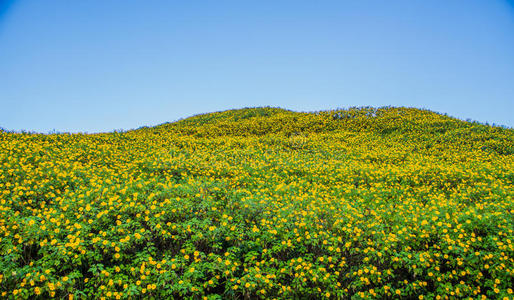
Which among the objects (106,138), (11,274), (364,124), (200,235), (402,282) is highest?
(364,124)

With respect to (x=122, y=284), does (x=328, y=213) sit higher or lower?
higher

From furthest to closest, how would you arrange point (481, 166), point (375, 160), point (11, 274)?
point (375, 160)
point (481, 166)
point (11, 274)

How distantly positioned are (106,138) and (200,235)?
13.3m

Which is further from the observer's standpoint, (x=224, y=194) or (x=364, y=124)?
(x=364, y=124)

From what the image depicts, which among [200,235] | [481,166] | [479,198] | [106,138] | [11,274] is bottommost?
[11,274]

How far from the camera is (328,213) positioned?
557 cm

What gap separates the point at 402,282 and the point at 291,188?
4186 mm

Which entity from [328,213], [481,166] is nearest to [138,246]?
[328,213]

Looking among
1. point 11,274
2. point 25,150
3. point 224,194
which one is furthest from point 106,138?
point 11,274

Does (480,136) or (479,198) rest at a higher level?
(480,136)

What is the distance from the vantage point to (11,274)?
3568 millimetres

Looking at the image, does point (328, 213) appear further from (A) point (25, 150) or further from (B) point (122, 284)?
(A) point (25, 150)

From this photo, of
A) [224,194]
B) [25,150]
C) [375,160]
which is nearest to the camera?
[224,194]

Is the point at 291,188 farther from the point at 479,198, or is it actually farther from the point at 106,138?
the point at 106,138
